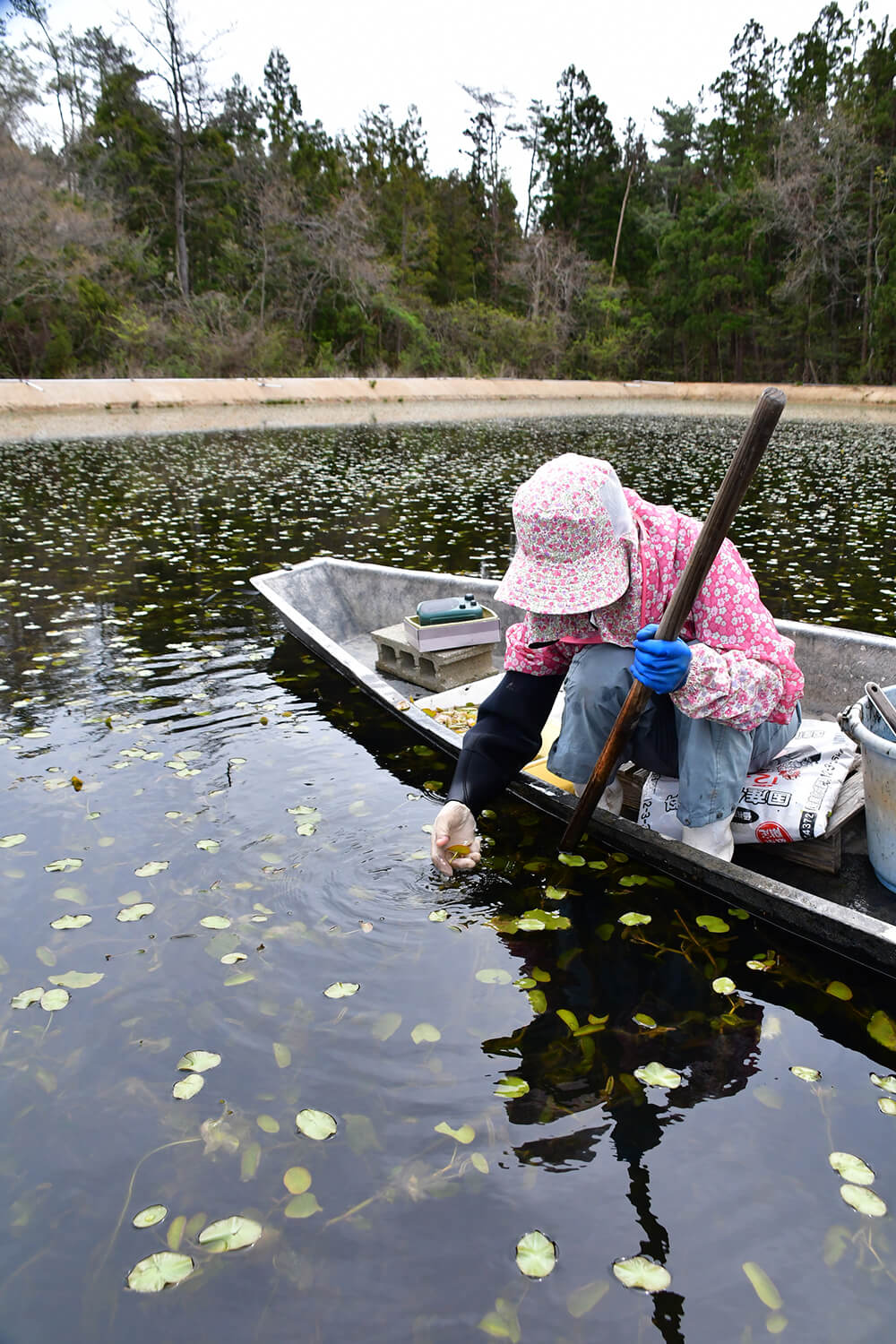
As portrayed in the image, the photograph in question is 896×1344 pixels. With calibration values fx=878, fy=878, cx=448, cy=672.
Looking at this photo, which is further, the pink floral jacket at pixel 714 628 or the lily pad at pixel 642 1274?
the pink floral jacket at pixel 714 628

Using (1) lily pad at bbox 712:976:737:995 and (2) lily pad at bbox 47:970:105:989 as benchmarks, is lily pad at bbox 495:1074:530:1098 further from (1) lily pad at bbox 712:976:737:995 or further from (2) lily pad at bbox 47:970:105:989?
(2) lily pad at bbox 47:970:105:989

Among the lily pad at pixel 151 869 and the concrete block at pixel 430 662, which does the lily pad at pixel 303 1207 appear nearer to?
the lily pad at pixel 151 869

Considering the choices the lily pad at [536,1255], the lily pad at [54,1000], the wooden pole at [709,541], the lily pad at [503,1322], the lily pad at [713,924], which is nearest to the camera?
the lily pad at [503,1322]

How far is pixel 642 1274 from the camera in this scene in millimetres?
1881

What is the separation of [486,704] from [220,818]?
4.64ft

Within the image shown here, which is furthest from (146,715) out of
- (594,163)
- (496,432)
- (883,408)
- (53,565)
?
(594,163)

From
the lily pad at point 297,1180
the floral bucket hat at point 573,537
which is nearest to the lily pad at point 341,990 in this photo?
the lily pad at point 297,1180

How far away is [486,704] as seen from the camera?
3.03 meters

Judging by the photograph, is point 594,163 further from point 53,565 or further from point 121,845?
point 121,845

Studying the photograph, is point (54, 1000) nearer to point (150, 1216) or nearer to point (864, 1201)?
point (150, 1216)

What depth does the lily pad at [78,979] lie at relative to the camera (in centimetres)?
276

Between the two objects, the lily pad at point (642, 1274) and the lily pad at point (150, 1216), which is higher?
the lily pad at point (150, 1216)

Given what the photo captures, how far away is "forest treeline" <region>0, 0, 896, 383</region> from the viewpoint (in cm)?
2570

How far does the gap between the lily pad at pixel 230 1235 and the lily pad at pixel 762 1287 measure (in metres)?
1.07
